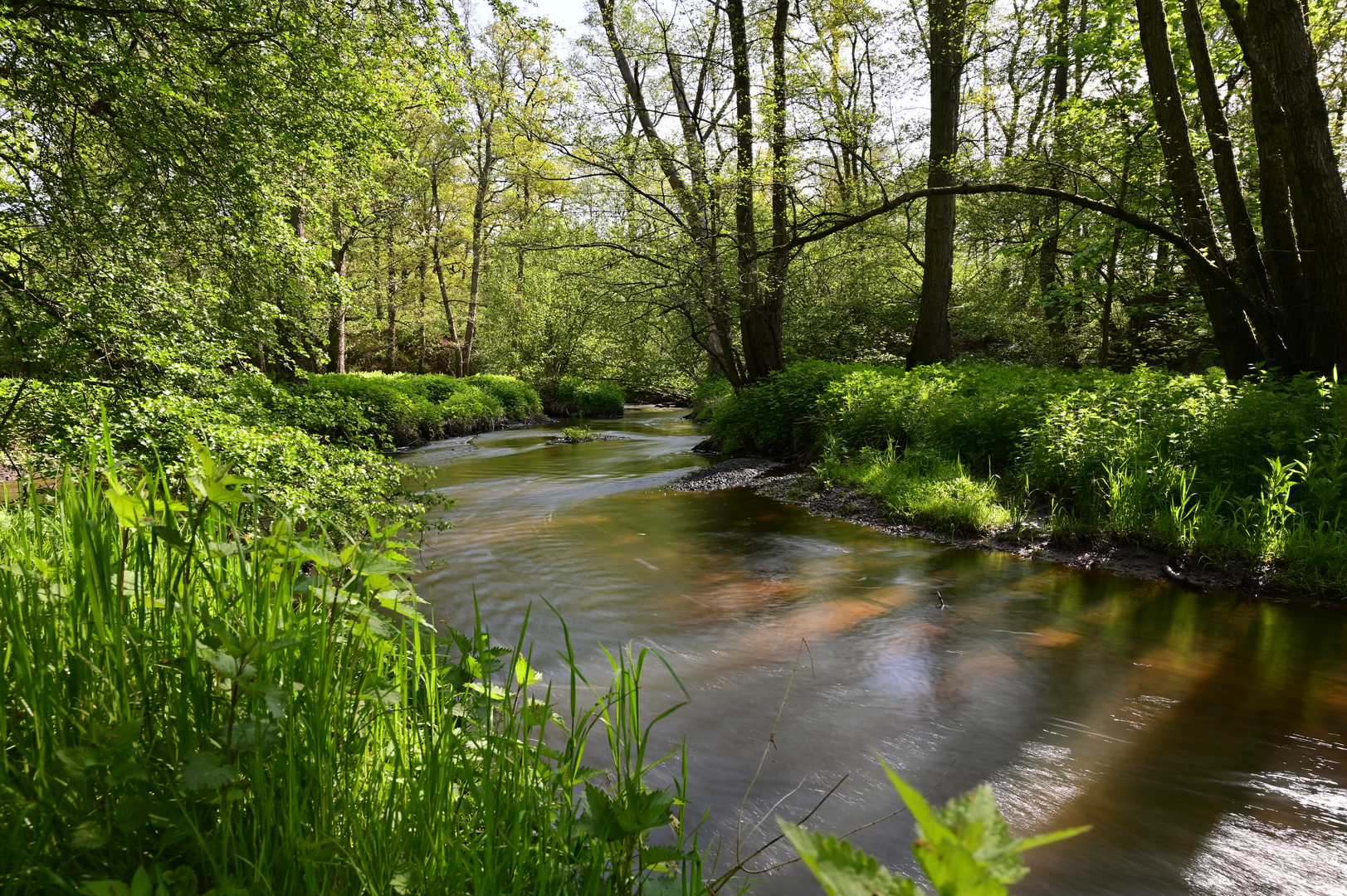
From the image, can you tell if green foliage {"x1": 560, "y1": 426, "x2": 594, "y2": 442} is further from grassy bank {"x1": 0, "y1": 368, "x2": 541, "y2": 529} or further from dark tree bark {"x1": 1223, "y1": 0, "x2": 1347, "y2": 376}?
dark tree bark {"x1": 1223, "y1": 0, "x2": 1347, "y2": 376}

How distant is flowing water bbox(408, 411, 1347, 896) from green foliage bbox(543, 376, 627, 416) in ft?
68.2

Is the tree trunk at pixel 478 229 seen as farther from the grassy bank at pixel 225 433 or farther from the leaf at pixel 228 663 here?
the leaf at pixel 228 663

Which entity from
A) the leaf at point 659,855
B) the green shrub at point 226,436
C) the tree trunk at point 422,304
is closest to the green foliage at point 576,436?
the green shrub at point 226,436

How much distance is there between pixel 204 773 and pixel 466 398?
70.9ft

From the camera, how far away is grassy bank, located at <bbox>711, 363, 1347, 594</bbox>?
562cm

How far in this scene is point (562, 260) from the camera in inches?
589

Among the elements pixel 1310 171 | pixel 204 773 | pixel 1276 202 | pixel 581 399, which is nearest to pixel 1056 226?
pixel 1276 202

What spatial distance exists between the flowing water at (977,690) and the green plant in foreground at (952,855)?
234 centimetres

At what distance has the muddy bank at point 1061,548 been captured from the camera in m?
5.57

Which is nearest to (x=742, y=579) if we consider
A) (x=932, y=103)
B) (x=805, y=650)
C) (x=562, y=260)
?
(x=805, y=650)

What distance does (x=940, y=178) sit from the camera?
40.4 ft

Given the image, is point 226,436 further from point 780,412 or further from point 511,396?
point 511,396

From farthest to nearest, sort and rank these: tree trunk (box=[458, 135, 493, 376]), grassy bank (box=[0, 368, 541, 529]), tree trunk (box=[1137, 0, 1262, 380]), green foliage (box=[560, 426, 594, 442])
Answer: tree trunk (box=[458, 135, 493, 376]), green foliage (box=[560, 426, 594, 442]), tree trunk (box=[1137, 0, 1262, 380]), grassy bank (box=[0, 368, 541, 529])

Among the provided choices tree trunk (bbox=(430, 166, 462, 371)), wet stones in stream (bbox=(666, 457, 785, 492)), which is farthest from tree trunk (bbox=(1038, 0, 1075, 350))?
tree trunk (bbox=(430, 166, 462, 371))
